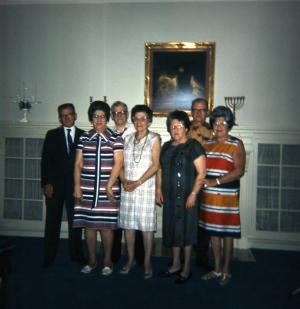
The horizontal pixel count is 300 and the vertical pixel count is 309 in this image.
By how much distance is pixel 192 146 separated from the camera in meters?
3.06

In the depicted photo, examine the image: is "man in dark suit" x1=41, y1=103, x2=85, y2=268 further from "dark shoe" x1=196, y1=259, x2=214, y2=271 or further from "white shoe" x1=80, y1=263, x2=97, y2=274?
"dark shoe" x1=196, y1=259, x2=214, y2=271

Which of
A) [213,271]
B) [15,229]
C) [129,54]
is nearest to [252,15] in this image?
[129,54]

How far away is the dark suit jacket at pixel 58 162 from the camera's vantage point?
11.5ft

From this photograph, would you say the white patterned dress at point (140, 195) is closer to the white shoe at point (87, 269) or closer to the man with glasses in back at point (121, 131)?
the man with glasses in back at point (121, 131)

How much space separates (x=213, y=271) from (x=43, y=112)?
9.16ft

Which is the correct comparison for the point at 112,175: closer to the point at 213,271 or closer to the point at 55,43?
the point at 213,271

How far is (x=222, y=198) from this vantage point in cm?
308

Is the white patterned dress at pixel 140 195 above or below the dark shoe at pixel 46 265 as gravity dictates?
above

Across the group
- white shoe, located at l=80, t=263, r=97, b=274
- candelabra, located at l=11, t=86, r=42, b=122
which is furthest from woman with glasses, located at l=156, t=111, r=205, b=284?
candelabra, located at l=11, t=86, r=42, b=122

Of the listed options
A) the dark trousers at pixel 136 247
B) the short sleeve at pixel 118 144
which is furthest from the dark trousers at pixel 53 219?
the short sleeve at pixel 118 144

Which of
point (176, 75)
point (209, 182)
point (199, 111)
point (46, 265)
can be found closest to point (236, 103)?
point (176, 75)

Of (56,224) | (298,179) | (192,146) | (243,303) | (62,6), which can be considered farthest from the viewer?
(62,6)

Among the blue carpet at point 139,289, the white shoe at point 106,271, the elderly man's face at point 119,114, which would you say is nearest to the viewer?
the blue carpet at point 139,289

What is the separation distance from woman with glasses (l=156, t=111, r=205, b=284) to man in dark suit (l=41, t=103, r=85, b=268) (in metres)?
0.91
